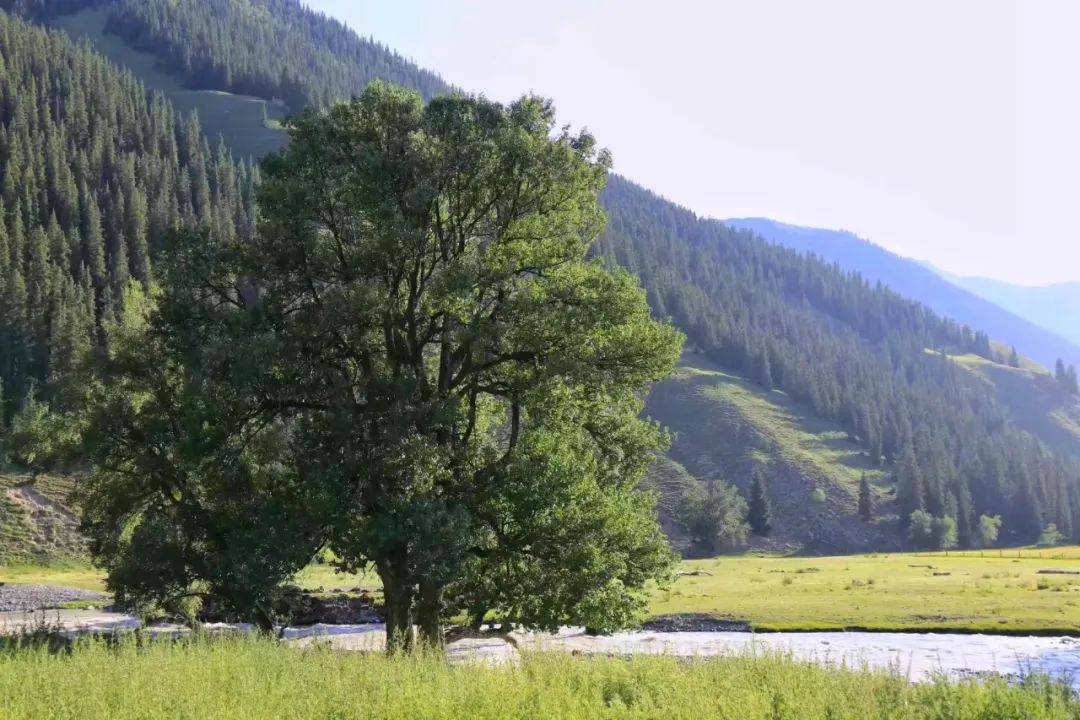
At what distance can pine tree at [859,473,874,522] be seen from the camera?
187 meters

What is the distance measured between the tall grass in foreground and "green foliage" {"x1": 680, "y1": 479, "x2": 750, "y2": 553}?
460 ft

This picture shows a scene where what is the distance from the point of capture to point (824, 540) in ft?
571

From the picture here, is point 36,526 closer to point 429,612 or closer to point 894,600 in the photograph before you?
point 429,612

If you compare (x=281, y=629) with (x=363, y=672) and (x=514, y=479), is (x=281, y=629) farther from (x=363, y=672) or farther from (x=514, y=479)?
(x=363, y=672)

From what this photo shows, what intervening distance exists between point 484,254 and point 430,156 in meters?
3.37

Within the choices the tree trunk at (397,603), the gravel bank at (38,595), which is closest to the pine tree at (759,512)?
the gravel bank at (38,595)

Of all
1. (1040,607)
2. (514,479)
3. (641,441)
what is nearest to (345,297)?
(514,479)

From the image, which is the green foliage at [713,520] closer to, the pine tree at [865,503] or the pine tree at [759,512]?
the pine tree at [759,512]

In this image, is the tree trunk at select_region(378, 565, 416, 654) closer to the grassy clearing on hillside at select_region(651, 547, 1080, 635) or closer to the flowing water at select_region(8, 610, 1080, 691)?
the flowing water at select_region(8, 610, 1080, 691)

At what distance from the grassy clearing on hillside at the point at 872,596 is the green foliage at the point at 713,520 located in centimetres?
5175

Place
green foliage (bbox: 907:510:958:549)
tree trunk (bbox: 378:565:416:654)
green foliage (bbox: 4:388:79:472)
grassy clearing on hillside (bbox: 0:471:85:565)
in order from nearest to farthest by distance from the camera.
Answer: tree trunk (bbox: 378:565:416:654)
green foliage (bbox: 4:388:79:472)
grassy clearing on hillside (bbox: 0:471:85:565)
green foliage (bbox: 907:510:958:549)

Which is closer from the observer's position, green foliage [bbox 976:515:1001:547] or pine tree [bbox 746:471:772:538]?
pine tree [bbox 746:471:772:538]

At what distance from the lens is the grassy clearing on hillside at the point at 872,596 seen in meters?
55.3

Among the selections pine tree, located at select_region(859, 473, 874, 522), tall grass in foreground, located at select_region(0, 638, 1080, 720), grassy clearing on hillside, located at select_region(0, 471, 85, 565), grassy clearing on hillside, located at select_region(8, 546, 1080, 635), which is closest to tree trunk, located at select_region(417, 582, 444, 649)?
tall grass in foreground, located at select_region(0, 638, 1080, 720)
